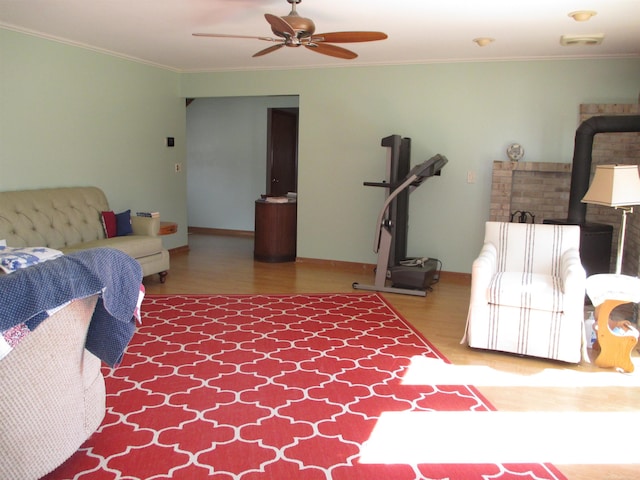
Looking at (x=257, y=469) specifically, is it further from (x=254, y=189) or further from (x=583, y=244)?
(x=254, y=189)

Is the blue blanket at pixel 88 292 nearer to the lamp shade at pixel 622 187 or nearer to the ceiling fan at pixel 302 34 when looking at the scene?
the ceiling fan at pixel 302 34

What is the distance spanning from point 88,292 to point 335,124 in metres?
4.67

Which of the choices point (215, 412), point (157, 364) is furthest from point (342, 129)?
point (215, 412)

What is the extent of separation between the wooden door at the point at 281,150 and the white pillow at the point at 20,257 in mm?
4597

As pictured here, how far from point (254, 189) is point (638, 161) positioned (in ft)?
17.4

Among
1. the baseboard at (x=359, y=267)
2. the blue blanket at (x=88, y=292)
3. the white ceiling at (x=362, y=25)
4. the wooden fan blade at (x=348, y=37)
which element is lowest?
the baseboard at (x=359, y=267)

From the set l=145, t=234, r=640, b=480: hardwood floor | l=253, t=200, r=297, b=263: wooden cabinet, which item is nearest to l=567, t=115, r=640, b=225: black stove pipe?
l=145, t=234, r=640, b=480: hardwood floor

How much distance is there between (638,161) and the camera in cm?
528

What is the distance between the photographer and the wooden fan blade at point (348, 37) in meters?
3.49

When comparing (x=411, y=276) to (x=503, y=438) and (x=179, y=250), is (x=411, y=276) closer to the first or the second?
(x=503, y=438)

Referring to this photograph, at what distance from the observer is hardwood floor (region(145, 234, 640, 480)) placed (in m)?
2.99

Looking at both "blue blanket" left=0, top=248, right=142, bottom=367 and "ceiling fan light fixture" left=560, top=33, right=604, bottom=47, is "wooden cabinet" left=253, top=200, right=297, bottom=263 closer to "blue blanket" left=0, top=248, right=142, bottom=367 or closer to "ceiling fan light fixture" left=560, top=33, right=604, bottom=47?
"ceiling fan light fixture" left=560, top=33, right=604, bottom=47

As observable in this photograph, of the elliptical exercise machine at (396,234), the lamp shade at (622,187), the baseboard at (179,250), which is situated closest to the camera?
the lamp shade at (622,187)

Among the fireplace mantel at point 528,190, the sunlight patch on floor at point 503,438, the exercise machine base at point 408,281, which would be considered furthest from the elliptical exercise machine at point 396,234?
the sunlight patch on floor at point 503,438
